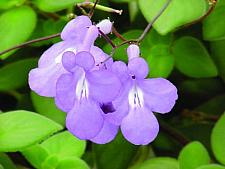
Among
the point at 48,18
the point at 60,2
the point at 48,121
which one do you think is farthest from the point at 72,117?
the point at 48,18

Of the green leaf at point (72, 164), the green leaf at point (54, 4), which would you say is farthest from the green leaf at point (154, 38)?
the green leaf at point (72, 164)

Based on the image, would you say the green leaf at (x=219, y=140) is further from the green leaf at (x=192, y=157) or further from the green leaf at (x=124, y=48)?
the green leaf at (x=124, y=48)

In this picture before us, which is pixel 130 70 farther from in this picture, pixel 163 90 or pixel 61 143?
pixel 61 143

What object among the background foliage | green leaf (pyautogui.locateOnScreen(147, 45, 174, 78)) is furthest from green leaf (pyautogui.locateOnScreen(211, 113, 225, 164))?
green leaf (pyautogui.locateOnScreen(147, 45, 174, 78))

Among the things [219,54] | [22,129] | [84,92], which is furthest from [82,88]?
[219,54]

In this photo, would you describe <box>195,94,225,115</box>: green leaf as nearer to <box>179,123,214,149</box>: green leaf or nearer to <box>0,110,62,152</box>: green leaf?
<box>179,123,214,149</box>: green leaf

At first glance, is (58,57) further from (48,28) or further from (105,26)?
(48,28)

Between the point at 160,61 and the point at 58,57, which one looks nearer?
the point at 58,57
